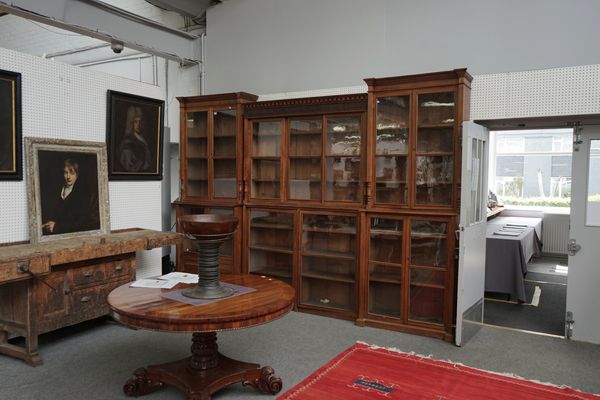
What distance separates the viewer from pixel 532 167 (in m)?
9.16

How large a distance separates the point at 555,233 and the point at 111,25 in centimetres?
794

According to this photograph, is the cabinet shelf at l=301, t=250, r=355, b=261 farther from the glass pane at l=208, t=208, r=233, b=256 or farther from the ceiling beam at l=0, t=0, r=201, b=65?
the ceiling beam at l=0, t=0, r=201, b=65

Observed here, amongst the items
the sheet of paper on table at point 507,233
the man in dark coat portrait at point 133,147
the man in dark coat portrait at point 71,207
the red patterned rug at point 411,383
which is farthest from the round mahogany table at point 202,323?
the sheet of paper on table at point 507,233

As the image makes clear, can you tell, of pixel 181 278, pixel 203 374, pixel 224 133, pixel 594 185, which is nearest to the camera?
pixel 203 374

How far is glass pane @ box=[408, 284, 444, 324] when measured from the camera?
4.50 meters

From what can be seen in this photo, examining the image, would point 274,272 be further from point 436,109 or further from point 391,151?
point 436,109

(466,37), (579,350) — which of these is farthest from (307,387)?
(466,37)

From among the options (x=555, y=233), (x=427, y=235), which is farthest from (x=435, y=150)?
(x=555, y=233)

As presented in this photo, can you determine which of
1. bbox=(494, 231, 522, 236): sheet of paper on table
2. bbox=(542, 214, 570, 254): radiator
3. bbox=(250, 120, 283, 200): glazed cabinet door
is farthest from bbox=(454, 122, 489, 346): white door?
bbox=(542, 214, 570, 254): radiator

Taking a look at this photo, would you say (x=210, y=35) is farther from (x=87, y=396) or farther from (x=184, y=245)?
(x=87, y=396)

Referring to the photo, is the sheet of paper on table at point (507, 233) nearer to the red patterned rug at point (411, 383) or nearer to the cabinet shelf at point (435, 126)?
the cabinet shelf at point (435, 126)

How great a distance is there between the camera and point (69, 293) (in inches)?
159

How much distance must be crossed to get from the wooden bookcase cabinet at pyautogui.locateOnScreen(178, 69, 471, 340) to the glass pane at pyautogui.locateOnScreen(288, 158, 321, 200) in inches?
0.5

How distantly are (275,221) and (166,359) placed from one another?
216 centimetres
